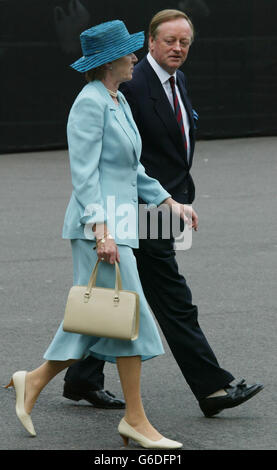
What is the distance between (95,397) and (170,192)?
3.54 ft

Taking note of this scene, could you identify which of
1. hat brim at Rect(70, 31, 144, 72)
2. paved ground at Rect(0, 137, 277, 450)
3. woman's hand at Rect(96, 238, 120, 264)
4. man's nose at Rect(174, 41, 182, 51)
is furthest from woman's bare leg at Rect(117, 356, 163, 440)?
man's nose at Rect(174, 41, 182, 51)

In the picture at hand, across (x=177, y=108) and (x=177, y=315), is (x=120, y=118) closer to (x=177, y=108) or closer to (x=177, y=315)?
(x=177, y=108)

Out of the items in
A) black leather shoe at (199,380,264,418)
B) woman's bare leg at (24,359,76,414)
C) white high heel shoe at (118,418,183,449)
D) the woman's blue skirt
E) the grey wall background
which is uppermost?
the woman's blue skirt

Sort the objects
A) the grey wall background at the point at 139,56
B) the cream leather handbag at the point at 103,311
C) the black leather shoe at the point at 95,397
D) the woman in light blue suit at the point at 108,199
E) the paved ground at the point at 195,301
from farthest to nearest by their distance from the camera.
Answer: the grey wall background at the point at 139,56
the black leather shoe at the point at 95,397
the paved ground at the point at 195,301
the woman in light blue suit at the point at 108,199
the cream leather handbag at the point at 103,311

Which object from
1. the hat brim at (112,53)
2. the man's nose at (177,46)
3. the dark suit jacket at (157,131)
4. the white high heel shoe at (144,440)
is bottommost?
the white high heel shoe at (144,440)

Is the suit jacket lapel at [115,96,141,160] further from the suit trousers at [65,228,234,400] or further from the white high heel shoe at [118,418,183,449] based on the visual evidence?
the white high heel shoe at [118,418,183,449]

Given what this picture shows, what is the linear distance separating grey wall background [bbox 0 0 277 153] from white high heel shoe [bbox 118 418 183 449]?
548 inches

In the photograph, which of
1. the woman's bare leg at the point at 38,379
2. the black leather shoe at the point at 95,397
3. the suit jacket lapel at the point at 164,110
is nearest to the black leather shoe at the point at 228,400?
the black leather shoe at the point at 95,397

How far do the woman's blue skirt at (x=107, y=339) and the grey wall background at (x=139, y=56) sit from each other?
13.7m

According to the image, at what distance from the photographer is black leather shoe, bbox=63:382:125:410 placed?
5773 mm

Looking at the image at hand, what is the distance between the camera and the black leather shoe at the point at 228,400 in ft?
18.2

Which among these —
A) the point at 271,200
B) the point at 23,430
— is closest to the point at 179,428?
the point at 23,430

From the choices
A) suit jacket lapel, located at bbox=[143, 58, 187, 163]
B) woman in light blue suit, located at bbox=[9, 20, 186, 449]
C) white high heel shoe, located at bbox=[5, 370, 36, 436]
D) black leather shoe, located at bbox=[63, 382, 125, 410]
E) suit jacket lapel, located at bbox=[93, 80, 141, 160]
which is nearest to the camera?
woman in light blue suit, located at bbox=[9, 20, 186, 449]

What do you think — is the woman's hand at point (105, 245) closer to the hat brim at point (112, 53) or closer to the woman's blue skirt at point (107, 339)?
the woman's blue skirt at point (107, 339)
